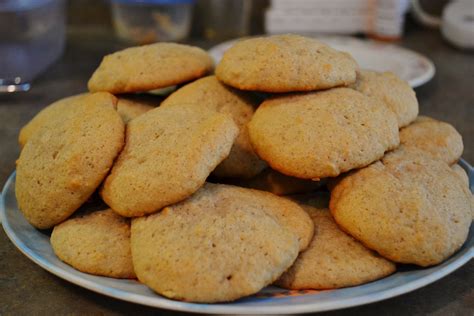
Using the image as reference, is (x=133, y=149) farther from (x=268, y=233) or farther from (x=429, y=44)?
(x=429, y=44)

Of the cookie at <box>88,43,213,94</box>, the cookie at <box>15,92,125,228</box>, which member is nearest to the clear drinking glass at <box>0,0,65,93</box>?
the cookie at <box>88,43,213,94</box>

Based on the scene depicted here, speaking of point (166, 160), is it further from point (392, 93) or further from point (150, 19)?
point (150, 19)

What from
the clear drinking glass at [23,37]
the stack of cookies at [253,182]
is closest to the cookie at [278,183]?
the stack of cookies at [253,182]

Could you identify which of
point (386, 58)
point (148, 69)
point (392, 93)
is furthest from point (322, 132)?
point (386, 58)

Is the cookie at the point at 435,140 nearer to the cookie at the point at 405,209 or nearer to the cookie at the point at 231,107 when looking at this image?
the cookie at the point at 405,209

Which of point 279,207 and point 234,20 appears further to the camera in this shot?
point 234,20

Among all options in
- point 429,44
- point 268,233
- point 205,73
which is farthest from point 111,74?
point 429,44
